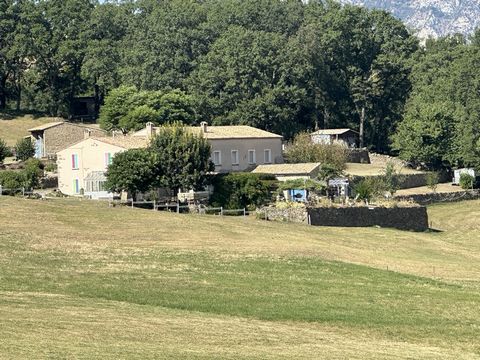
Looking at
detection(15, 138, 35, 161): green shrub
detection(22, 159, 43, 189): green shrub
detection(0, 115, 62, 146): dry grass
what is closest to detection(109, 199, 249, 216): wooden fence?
detection(22, 159, 43, 189): green shrub

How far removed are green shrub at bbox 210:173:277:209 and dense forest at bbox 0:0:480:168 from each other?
97.9 feet

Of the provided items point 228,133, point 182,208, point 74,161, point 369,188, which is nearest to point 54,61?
point 228,133

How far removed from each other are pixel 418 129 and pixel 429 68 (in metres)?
25.3

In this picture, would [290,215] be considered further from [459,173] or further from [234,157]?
[459,173]

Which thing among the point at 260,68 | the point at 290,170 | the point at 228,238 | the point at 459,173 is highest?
the point at 260,68

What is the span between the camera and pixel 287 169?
8575 cm

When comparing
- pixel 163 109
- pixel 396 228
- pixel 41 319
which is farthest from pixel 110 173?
pixel 41 319

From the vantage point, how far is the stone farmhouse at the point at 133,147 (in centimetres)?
8319

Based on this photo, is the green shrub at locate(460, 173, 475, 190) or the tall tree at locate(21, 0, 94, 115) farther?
the tall tree at locate(21, 0, 94, 115)

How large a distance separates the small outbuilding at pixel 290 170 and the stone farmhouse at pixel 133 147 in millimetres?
2994

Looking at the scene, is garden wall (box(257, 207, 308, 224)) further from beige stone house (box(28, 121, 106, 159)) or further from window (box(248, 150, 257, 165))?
beige stone house (box(28, 121, 106, 159))

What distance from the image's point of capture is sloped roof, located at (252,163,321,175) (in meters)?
85.2

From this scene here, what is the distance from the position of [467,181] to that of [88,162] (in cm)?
3571

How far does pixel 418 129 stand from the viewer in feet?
368
